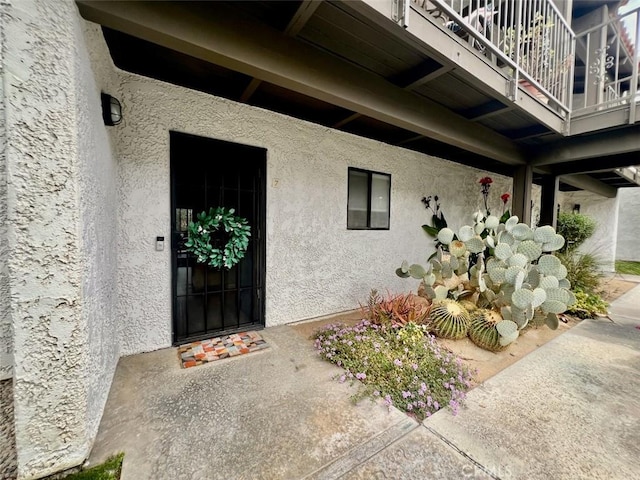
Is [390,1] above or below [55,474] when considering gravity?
above

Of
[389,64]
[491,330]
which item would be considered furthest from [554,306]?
[389,64]

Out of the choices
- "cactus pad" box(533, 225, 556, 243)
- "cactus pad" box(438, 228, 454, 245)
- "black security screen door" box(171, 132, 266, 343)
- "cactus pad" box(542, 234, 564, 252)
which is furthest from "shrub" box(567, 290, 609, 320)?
"black security screen door" box(171, 132, 266, 343)

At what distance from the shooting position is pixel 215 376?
2748 mm

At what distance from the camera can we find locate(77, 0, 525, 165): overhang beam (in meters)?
1.91

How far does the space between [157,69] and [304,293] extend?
3.51 metres

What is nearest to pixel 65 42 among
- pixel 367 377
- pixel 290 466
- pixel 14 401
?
pixel 14 401

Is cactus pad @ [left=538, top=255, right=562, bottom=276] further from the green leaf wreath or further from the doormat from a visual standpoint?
the green leaf wreath

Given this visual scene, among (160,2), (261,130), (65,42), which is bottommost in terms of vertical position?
(65,42)

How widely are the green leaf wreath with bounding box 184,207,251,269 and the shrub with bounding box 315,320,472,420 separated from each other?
167 centimetres

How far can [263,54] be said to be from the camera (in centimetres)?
238

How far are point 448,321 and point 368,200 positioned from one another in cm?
254

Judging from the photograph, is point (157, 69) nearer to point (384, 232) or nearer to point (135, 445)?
point (135, 445)

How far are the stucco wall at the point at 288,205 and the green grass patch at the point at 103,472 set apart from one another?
5.22 feet

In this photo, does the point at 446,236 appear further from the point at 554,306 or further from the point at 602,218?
the point at 602,218
